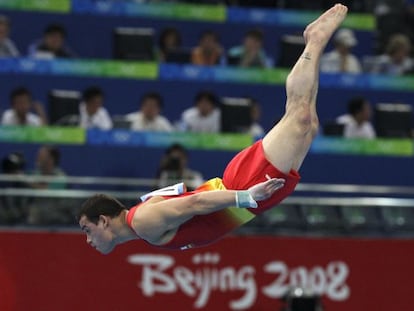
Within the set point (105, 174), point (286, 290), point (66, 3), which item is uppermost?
point (66, 3)

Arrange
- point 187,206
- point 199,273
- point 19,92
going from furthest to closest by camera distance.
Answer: point 19,92
point 199,273
point 187,206

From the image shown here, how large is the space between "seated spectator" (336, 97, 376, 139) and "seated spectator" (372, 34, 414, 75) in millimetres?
1291

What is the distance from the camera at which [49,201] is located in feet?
40.9

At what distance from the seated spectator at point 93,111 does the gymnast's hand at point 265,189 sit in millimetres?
5833

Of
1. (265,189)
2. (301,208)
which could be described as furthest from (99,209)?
(301,208)

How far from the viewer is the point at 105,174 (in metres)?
14.2

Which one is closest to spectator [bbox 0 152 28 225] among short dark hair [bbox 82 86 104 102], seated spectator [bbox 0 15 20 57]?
short dark hair [bbox 82 86 104 102]

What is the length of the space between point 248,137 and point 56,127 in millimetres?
2401

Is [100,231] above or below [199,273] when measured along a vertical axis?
above

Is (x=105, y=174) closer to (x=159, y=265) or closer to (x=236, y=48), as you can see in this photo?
(x=159, y=265)

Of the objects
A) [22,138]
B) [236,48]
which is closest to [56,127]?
[22,138]

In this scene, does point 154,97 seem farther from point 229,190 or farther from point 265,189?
point 265,189

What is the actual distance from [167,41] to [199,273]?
3.96 m

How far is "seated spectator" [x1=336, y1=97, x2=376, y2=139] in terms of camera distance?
49.6 ft
